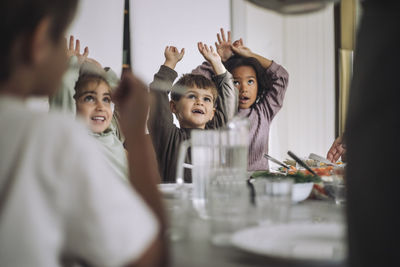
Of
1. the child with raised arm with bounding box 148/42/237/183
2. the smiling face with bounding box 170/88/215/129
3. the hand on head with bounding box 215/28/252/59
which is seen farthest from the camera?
the hand on head with bounding box 215/28/252/59

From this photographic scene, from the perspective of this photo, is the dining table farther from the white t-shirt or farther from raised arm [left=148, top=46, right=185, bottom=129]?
raised arm [left=148, top=46, right=185, bottom=129]

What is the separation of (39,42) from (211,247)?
15.1 inches

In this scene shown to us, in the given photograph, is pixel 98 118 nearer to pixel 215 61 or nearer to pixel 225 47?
pixel 215 61

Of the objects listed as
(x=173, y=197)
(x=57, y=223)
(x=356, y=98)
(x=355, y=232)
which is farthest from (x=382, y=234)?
(x=173, y=197)

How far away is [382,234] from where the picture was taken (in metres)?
0.50

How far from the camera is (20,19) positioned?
0.52 meters

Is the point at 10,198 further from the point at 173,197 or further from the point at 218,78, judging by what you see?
the point at 218,78

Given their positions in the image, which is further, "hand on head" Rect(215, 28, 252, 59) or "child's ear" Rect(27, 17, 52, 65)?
"hand on head" Rect(215, 28, 252, 59)

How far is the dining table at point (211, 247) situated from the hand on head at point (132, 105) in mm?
195

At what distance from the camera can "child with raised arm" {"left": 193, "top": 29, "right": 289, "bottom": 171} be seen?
308 cm

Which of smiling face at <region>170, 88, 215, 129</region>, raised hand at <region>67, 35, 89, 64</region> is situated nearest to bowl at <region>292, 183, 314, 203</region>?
smiling face at <region>170, 88, 215, 129</region>

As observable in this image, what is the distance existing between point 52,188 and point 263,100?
275 centimetres

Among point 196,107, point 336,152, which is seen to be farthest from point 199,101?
point 336,152

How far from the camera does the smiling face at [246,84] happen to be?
3.09 m
